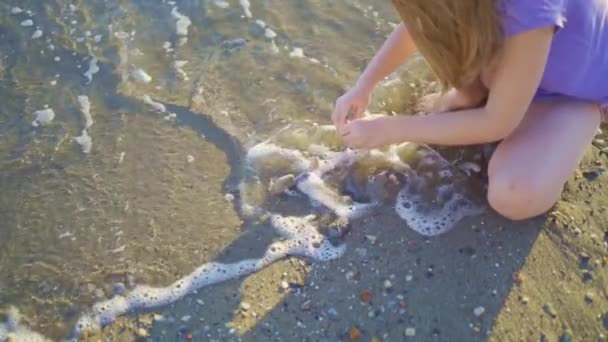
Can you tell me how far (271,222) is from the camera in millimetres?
2641

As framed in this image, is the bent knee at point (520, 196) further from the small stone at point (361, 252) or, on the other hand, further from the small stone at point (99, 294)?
the small stone at point (99, 294)

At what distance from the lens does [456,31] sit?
2082 millimetres

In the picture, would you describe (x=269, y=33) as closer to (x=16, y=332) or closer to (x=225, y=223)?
(x=225, y=223)

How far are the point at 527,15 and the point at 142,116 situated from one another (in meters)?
1.70

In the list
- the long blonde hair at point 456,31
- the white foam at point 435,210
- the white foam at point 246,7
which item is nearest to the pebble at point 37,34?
the white foam at point 246,7

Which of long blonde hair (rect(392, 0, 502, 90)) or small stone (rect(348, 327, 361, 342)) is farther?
small stone (rect(348, 327, 361, 342))

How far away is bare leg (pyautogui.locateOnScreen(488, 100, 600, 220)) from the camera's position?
2439 millimetres

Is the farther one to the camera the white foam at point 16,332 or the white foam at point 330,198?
the white foam at point 330,198

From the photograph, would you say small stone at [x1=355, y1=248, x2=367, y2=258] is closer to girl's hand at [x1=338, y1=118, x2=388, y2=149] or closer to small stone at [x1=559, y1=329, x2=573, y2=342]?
girl's hand at [x1=338, y1=118, x2=388, y2=149]

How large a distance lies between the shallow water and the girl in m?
0.55

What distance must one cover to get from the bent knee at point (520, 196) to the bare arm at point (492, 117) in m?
0.16

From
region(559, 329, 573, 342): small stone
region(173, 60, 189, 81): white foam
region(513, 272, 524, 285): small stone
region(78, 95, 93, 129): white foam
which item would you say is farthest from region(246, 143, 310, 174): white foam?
region(559, 329, 573, 342): small stone

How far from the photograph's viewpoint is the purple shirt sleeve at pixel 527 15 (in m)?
2.01

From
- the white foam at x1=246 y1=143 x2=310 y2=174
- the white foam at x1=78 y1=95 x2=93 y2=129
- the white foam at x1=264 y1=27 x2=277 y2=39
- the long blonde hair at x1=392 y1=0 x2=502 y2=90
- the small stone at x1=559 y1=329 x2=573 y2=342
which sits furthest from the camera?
the white foam at x1=264 y1=27 x2=277 y2=39
